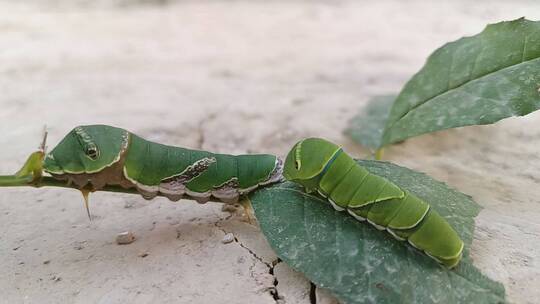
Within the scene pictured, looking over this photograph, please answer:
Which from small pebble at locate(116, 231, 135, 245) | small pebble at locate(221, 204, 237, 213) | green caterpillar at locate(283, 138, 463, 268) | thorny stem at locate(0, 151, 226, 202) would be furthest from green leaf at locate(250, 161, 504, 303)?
thorny stem at locate(0, 151, 226, 202)

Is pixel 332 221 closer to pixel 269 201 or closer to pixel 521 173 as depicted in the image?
pixel 269 201

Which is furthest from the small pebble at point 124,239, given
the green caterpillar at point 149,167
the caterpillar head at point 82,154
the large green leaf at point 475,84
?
the large green leaf at point 475,84

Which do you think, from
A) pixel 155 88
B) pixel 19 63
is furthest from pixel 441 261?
pixel 19 63

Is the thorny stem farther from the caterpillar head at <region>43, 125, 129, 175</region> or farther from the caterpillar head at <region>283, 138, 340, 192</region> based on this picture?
the caterpillar head at <region>283, 138, 340, 192</region>

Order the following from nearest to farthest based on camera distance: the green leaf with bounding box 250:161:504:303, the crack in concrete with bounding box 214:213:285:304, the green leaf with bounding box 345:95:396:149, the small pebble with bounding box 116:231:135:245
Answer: the green leaf with bounding box 250:161:504:303
the crack in concrete with bounding box 214:213:285:304
the small pebble with bounding box 116:231:135:245
the green leaf with bounding box 345:95:396:149

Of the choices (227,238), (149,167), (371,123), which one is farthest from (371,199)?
(371,123)

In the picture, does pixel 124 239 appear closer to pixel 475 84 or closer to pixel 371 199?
pixel 371 199

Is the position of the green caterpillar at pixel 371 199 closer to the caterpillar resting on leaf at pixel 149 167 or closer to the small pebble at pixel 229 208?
the caterpillar resting on leaf at pixel 149 167
